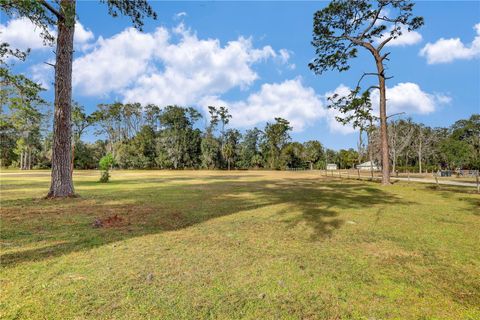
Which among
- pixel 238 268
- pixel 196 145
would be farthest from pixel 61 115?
pixel 196 145

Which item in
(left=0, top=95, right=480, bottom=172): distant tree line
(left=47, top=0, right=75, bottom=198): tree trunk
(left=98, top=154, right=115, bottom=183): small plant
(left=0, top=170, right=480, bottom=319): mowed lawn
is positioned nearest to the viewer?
(left=0, top=170, right=480, bottom=319): mowed lawn

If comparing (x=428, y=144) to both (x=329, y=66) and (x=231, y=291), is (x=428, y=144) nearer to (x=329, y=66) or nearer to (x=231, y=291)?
(x=329, y=66)

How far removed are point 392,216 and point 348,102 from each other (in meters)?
14.4

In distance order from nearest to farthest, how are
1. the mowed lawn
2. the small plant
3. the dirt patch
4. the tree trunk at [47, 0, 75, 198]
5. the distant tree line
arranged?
the mowed lawn, the dirt patch, the tree trunk at [47, 0, 75, 198], the small plant, the distant tree line

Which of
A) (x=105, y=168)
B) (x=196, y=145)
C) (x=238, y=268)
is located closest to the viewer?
(x=238, y=268)

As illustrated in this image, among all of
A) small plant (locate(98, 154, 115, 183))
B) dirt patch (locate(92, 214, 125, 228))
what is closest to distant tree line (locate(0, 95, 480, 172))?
small plant (locate(98, 154, 115, 183))

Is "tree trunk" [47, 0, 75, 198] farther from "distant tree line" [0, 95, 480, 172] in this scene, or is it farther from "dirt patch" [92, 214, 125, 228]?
"distant tree line" [0, 95, 480, 172]

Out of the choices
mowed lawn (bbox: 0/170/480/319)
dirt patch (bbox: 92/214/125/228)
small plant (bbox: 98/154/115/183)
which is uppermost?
small plant (bbox: 98/154/115/183)

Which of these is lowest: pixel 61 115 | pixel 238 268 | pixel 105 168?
pixel 238 268

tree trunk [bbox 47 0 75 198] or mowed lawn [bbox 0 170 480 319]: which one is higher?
tree trunk [bbox 47 0 75 198]

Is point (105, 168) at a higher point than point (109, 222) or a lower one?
higher

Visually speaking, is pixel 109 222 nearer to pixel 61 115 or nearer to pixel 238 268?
pixel 238 268

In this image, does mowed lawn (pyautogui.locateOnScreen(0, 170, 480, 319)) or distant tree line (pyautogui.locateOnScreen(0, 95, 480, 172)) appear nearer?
mowed lawn (pyautogui.locateOnScreen(0, 170, 480, 319))

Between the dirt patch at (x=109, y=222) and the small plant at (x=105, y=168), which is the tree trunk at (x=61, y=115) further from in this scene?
the small plant at (x=105, y=168)
